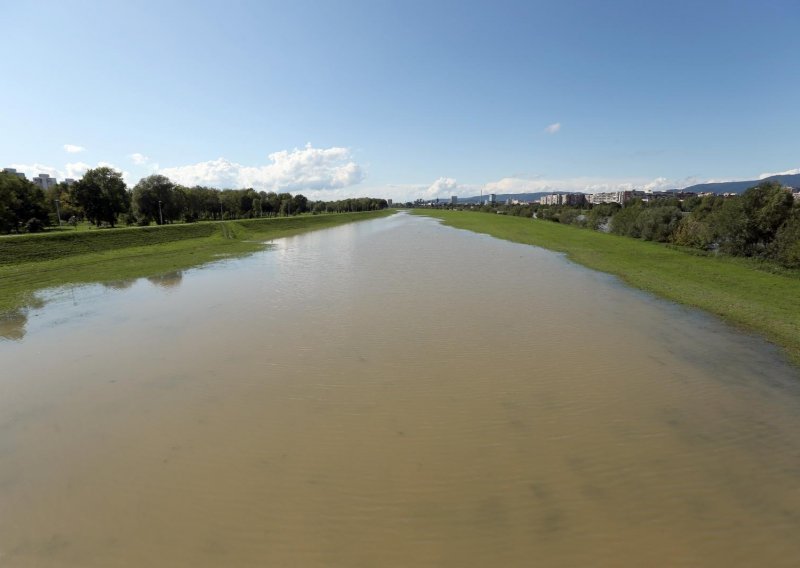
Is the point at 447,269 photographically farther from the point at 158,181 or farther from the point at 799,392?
the point at 158,181

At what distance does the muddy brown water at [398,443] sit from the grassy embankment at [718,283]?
138 cm

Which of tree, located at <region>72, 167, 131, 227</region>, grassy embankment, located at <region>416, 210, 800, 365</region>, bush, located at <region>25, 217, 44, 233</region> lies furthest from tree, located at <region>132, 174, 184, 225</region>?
grassy embankment, located at <region>416, 210, 800, 365</region>

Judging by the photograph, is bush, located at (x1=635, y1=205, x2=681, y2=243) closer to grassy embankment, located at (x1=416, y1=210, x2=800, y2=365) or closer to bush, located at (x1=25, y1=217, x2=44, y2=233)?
grassy embankment, located at (x1=416, y1=210, x2=800, y2=365)

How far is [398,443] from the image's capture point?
19.5ft

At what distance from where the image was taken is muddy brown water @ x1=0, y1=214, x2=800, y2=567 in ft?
13.9

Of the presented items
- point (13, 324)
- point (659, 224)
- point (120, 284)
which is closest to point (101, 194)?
point (120, 284)

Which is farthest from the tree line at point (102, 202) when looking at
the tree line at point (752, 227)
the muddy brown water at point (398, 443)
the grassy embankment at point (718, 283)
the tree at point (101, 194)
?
the tree line at point (752, 227)

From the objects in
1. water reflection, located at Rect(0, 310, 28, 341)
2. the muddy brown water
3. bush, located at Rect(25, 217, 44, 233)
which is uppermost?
bush, located at Rect(25, 217, 44, 233)

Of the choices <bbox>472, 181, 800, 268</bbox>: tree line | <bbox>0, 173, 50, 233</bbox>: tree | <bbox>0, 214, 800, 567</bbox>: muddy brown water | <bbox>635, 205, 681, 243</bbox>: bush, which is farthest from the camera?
<bbox>0, 173, 50, 233</bbox>: tree

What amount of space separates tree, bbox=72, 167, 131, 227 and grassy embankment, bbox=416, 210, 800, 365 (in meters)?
60.0

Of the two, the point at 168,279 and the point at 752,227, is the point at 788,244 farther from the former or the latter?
the point at 168,279

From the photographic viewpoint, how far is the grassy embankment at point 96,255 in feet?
63.9

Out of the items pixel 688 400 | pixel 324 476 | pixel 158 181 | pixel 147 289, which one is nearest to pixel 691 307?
pixel 688 400

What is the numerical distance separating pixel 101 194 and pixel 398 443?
64.5 m
